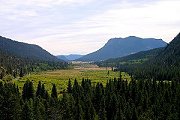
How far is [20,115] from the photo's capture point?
112000 mm

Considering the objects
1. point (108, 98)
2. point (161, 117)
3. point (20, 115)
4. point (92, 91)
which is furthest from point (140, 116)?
point (92, 91)

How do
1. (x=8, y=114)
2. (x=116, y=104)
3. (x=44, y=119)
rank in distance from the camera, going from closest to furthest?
(x=44, y=119)
(x=8, y=114)
(x=116, y=104)

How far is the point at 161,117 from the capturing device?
113938 mm

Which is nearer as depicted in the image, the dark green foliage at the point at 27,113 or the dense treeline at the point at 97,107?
the dark green foliage at the point at 27,113

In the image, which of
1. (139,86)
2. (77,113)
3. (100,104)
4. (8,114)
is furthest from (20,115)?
(139,86)

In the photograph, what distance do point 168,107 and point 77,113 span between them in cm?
3112

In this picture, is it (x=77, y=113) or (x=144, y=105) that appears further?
(x=144, y=105)

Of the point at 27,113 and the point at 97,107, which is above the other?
the point at 27,113

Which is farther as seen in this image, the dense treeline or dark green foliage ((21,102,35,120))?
the dense treeline

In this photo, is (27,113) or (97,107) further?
(97,107)

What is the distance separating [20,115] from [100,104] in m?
32.8

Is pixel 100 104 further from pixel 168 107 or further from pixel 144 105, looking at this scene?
pixel 168 107

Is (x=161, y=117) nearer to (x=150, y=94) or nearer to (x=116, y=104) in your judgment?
(x=116, y=104)

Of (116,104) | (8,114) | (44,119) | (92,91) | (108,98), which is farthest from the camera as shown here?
(92,91)
